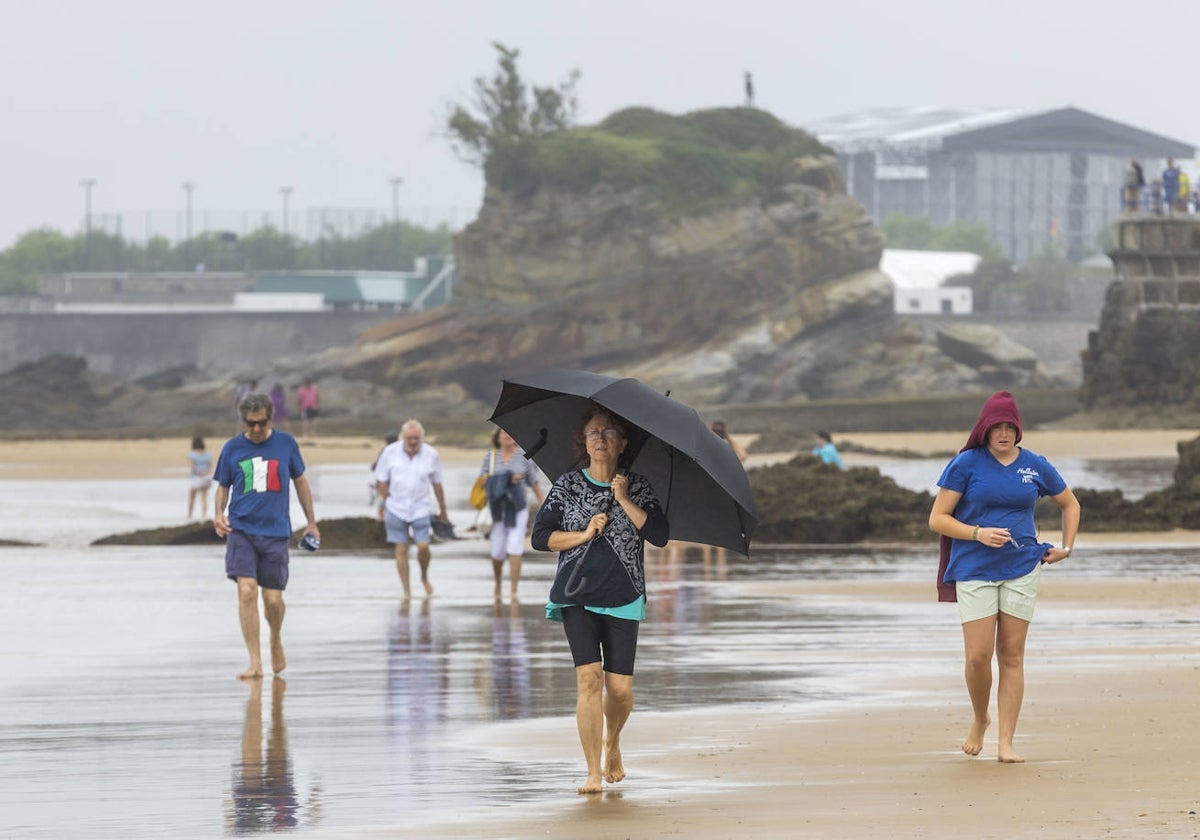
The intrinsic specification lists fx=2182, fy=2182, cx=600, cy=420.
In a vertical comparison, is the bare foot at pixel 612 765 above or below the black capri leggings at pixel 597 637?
below

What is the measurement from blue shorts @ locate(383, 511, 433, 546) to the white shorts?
1.85ft

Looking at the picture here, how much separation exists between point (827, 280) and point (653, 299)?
632 cm

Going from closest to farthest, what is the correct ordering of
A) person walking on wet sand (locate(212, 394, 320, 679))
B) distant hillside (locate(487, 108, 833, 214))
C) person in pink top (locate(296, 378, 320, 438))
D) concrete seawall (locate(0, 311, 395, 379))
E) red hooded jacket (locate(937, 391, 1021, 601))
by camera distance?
red hooded jacket (locate(937, 391, 1021, 601))
person walking on wet sand (locate(212, 394, 320, 679))
person in pink top (locate(296, 378, 320, 438))
distant hillside (locate(487, 108, 833, 214))
concrete seawall (locate(0, 311, 395, 379))

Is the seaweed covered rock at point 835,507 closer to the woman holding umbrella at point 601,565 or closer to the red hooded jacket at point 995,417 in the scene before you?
the red hooded jacket at point 995,417

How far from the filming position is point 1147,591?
17.9m

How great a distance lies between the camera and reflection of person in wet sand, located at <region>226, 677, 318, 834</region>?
8.16 metres

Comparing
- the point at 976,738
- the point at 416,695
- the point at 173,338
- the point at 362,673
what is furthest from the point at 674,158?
the point at 976,738

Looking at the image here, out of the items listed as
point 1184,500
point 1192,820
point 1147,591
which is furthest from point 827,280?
point 1192,820

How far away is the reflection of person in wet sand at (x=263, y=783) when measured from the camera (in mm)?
8156

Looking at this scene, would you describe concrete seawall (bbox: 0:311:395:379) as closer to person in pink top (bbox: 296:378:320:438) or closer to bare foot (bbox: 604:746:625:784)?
person in pink top (bbox: 296:378:320:438)

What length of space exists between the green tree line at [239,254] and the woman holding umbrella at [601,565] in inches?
5330

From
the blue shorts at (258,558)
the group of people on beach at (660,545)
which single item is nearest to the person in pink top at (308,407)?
the blue shorts at (258,558)

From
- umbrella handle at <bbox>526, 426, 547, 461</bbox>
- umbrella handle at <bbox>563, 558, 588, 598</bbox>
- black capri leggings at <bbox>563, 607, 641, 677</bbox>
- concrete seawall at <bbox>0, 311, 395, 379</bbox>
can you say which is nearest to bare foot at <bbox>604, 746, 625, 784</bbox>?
black capri leggings at <bbox>563, 607, 641, 677</bbox>

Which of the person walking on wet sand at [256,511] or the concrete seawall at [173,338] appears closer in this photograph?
the person walking on wet sand at [256,511]
